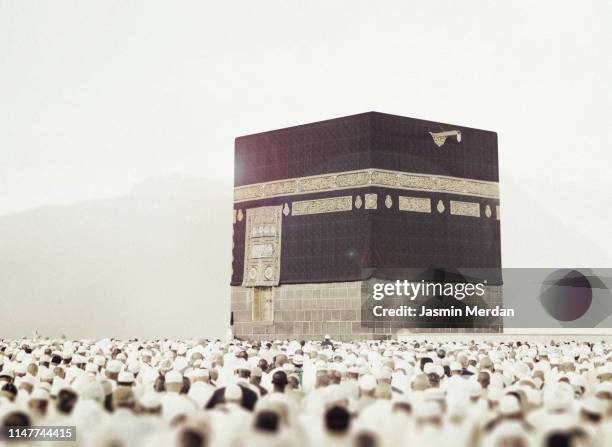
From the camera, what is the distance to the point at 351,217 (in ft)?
88.6

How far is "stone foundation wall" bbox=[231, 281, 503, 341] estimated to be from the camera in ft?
87.1

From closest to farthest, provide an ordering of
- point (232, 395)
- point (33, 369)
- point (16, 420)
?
point (16, 420) < point (232, 395) < point (33, 369)

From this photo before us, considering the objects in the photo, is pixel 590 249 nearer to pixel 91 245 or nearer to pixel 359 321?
pixel 91 245

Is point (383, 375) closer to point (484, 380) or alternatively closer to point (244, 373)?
point (484, 380)

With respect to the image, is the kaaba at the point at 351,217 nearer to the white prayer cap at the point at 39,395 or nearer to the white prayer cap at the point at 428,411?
the white prayer cap at the point at 39,395

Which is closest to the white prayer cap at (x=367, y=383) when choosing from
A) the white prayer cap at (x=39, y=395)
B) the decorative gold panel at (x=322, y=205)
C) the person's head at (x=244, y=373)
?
the person's head at (x=244, y=373)

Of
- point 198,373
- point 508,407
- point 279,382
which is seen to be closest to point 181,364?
point 198,373

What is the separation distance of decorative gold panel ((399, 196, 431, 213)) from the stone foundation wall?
9.29ft

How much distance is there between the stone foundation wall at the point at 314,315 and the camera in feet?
87.1

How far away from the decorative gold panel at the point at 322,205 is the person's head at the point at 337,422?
72.4 feet

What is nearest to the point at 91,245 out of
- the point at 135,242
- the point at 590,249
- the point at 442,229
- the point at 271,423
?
the point at 135,242

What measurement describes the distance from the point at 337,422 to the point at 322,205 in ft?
74.9

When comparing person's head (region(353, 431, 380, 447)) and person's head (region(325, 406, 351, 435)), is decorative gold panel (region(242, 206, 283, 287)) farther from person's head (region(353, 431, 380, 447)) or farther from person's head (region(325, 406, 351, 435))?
person's head (region(353, 431, 380, 447))

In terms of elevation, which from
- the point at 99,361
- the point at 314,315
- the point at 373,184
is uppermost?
the point at 373,184
